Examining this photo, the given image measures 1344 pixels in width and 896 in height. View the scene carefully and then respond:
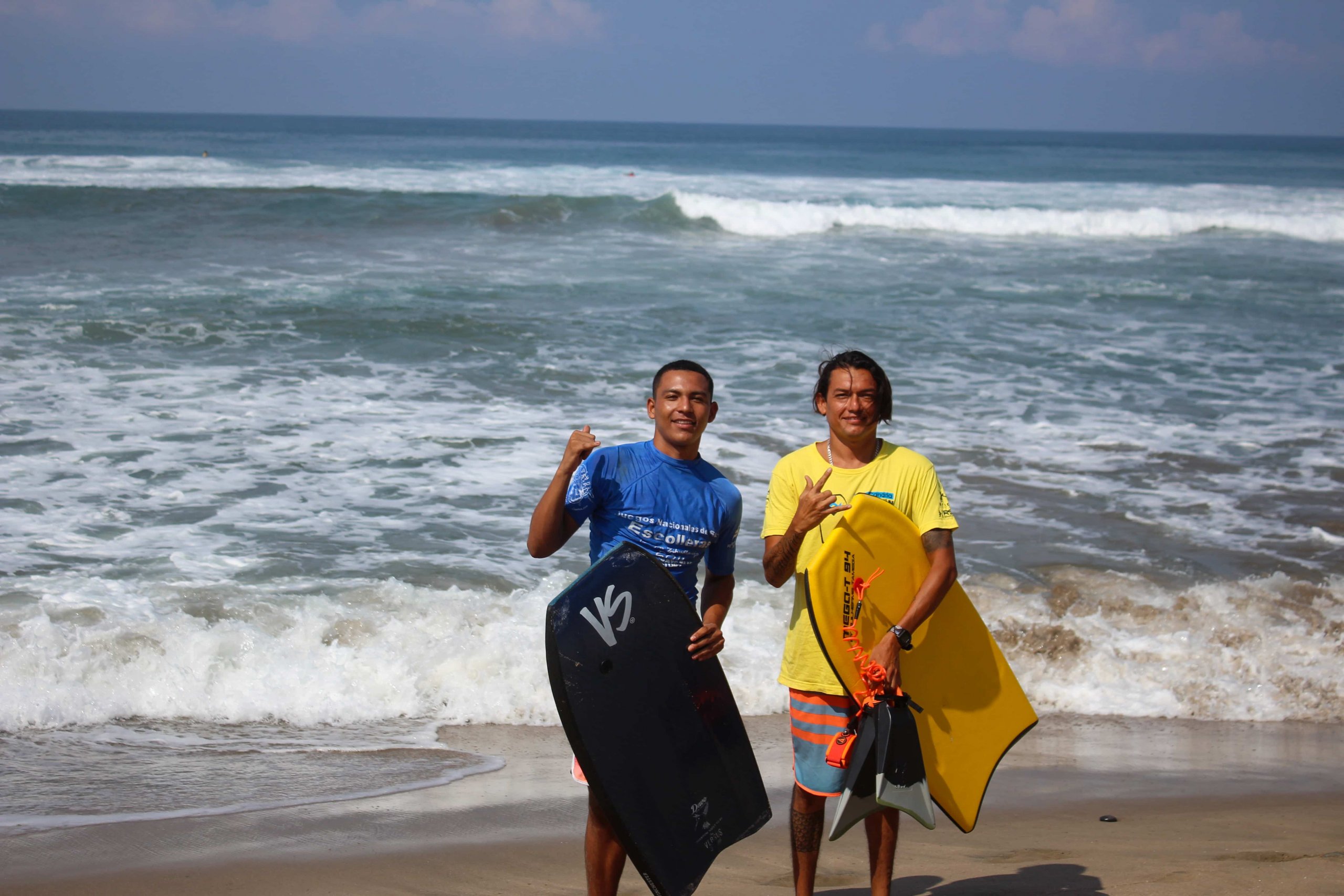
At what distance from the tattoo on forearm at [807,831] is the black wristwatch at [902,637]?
18.0 inches

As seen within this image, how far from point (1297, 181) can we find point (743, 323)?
41.8 metres

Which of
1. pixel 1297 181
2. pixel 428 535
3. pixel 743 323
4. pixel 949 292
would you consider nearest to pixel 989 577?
pixel 428 535

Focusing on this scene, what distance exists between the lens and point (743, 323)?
43.6ft

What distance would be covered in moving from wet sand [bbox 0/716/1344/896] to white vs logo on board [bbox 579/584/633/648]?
0.93 m

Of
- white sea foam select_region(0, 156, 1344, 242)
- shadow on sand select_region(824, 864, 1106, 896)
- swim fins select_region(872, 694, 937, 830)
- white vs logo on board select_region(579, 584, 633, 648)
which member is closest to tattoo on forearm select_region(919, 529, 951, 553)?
swim fins select_region(872, 694, 937, 830)

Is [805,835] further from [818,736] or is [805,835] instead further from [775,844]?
[775,844]

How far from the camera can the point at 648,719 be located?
2.61 metres

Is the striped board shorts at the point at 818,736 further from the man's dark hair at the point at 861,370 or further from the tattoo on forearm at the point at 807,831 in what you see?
the man's dark hair at the point at 861,370

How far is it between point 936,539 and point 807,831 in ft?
2.60

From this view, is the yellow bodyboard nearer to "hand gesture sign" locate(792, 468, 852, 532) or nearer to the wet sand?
"hand gesture sign" locate(792, 468, 852, 532)

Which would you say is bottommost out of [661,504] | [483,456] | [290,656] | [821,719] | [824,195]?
[290,656]

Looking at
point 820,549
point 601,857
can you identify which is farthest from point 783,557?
point 601,857

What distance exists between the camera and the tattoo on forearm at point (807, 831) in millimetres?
2756

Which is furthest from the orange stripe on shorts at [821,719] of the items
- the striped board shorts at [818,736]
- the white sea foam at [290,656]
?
the white sea foam at [290,656]
